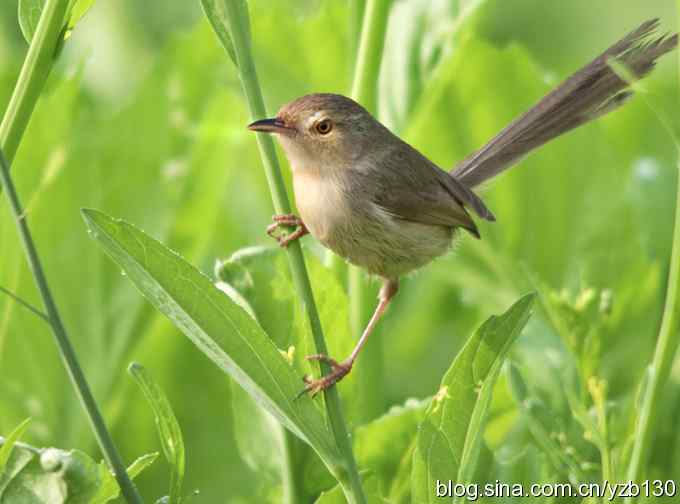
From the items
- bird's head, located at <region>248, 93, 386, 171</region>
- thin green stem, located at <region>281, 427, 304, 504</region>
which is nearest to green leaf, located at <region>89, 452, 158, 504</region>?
thin green stem, located at <region>281, 427, 304, 504</region>

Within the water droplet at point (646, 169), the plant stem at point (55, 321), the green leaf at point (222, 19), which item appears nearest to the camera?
the plant stem at point (55, 321)

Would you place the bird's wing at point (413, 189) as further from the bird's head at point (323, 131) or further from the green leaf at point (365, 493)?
the green leaf at point (365, 493)

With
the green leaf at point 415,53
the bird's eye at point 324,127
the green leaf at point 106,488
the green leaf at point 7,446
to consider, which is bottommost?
the green leaf at point 106,488

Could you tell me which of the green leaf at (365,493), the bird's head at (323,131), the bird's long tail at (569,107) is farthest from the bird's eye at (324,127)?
the green leaf at (365,493)

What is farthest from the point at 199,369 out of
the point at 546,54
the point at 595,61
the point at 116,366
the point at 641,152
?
the point at 546,54

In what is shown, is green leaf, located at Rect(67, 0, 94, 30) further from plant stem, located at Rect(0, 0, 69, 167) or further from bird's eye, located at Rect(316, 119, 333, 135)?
bird's eye, located at Rect(316, 119, 333, 135)

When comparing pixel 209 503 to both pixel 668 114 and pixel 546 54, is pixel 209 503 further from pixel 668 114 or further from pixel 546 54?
pixel 546 54
